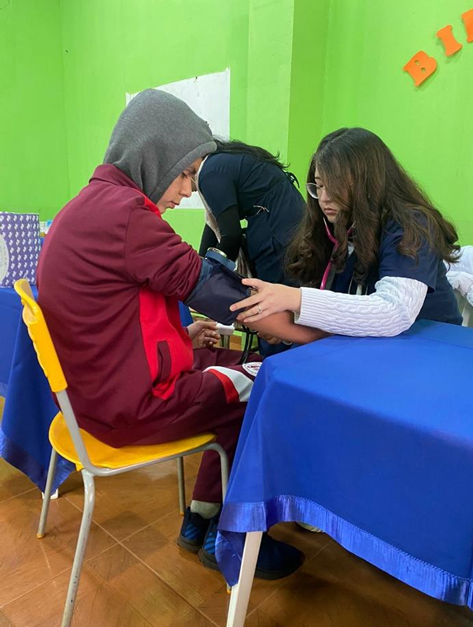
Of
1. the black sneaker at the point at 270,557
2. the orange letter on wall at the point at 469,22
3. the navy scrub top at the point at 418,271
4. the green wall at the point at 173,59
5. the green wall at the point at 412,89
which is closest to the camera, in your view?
the navy scrub top at the point at 418,271

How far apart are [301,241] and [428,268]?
1.49 feet

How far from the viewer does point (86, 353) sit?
0.91 m

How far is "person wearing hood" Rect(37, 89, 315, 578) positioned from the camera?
0.86 meters

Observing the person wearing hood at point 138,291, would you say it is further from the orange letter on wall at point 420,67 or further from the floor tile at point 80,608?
the orange letter on wall at point 420,67

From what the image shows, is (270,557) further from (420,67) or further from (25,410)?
(420,67)

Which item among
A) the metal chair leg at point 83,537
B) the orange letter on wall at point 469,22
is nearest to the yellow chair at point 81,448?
the metal chair leg at point 83,537

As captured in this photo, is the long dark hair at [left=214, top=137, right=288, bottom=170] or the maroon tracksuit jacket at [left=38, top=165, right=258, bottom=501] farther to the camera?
the long dark hair at [left=214, top=137, right=288, bottom=170]

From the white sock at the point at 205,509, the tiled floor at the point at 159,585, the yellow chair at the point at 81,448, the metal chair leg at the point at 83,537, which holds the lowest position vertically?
the tiled floor at the point at 159,585

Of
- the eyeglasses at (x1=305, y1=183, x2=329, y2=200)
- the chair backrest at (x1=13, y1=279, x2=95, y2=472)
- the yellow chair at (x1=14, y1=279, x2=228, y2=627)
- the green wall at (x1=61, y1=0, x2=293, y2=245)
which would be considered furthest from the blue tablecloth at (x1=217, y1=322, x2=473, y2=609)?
the green wall at (x1=61, y1=0, x2=293, y2=245)

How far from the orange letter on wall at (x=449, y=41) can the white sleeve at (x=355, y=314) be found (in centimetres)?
188

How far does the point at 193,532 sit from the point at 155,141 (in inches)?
43.4

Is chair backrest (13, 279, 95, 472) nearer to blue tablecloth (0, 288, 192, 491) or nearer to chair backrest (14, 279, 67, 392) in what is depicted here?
chair backrest (14, 279, 67, 392)

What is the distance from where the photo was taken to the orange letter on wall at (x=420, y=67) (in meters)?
2.26

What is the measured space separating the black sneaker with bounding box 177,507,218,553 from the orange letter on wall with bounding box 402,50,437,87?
92.9 inches
